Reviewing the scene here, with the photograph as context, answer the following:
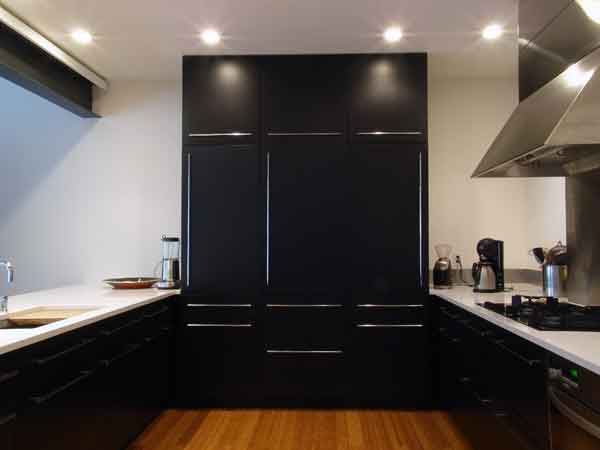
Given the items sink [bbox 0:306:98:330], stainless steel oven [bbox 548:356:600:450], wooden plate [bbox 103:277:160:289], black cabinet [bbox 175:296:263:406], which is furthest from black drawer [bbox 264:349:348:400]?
stainless steel oven [bbox 548:356:600:450]

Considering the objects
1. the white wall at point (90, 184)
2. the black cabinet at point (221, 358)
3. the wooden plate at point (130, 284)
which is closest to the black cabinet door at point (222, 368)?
the black cabinet at point (221, 358)

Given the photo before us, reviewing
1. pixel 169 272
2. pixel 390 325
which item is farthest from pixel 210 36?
pixel 390 325

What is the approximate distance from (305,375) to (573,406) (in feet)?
6.62

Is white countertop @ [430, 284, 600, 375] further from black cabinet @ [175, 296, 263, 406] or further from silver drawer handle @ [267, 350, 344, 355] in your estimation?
black cabinet @ [175, 296, 263, 406]

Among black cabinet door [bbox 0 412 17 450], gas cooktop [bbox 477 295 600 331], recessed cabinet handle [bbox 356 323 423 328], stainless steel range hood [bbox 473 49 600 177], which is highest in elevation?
stainless steel range hood [bbox 473 49 600 177]

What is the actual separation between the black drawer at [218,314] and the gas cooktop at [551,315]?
63.2 inches

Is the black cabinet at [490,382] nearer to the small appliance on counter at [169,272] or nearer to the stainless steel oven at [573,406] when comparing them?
the stainless steel oven at [573,406]

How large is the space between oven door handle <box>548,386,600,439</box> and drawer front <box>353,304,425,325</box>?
1594 millimetres

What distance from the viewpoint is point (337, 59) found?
329cm

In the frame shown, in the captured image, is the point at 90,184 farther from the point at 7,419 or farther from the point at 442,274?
the point at 442,274

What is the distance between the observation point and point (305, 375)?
3.21m

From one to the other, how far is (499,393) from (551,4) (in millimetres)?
1870

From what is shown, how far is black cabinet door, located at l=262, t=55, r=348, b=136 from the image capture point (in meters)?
3.27

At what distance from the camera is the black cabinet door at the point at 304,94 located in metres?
3.27
